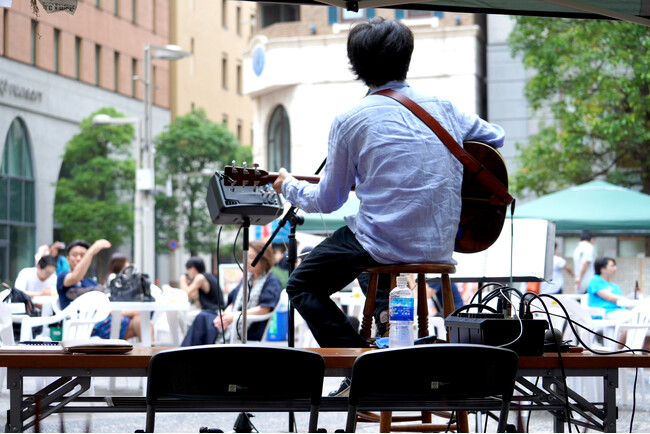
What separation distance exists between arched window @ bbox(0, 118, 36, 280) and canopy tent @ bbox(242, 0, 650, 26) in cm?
3347

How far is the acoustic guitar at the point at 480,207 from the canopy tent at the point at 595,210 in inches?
456

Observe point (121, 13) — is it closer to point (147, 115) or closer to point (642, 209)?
point (147, 115)

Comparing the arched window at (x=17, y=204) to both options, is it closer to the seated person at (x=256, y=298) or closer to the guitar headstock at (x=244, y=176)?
the seated person at (x=256, y=298)

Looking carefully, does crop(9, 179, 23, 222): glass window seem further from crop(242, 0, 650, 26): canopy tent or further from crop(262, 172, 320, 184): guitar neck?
crop(262, 172, 320, 184): guitar neck

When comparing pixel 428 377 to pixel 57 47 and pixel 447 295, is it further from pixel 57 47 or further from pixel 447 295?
pixel 57 47

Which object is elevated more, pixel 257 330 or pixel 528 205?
pixel 528 205

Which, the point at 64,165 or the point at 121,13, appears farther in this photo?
the point at 121,13

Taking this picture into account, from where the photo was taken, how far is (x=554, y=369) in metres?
4.18

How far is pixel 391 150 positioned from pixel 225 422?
463 centimetres

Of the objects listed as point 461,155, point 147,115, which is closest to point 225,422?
point 461,155

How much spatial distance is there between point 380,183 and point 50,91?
42015mm

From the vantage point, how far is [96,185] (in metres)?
45.1

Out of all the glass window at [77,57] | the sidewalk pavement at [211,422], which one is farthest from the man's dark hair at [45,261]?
the glass window at [77,57]

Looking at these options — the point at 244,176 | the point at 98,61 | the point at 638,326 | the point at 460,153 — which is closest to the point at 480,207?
the point at 460,153
